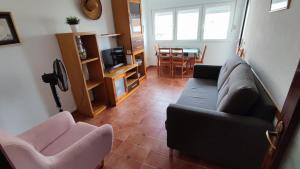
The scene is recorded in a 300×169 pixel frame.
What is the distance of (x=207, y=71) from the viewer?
8.42 ft

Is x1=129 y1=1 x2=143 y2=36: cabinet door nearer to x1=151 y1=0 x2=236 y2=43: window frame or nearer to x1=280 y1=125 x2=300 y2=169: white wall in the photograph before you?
x1=151 y1=0 x2=236 y2=43: window frame

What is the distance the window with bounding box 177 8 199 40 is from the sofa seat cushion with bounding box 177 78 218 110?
8.17 feet

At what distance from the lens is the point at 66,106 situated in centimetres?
245

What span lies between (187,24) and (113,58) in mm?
2685

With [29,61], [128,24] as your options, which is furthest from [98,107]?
[128,24]

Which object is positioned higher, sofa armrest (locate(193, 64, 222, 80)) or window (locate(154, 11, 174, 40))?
window (locate(154, 11, 174, 40))

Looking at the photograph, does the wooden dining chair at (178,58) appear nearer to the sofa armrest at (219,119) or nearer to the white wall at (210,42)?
the white wall at (210,42)

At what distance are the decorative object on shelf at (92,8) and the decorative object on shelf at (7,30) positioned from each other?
1.08 metres

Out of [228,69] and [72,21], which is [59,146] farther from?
[228,69]

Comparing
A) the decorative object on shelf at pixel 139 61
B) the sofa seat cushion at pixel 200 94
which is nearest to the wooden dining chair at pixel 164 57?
the decorative object on shelf at pixel 139 61

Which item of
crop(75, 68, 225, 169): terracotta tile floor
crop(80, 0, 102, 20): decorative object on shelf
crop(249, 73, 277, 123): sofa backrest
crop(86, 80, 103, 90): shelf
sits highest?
crop(80, 0, 102, 20): decorative object on shelf

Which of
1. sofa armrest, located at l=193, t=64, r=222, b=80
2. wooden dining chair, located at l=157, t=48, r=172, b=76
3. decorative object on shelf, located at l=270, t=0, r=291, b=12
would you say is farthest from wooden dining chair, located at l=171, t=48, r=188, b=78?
decorative object on shelf, located at l=270, t=0, r=291, b=12

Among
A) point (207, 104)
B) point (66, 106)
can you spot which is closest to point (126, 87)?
point (66, 106)

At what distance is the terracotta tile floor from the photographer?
5.15 feet
